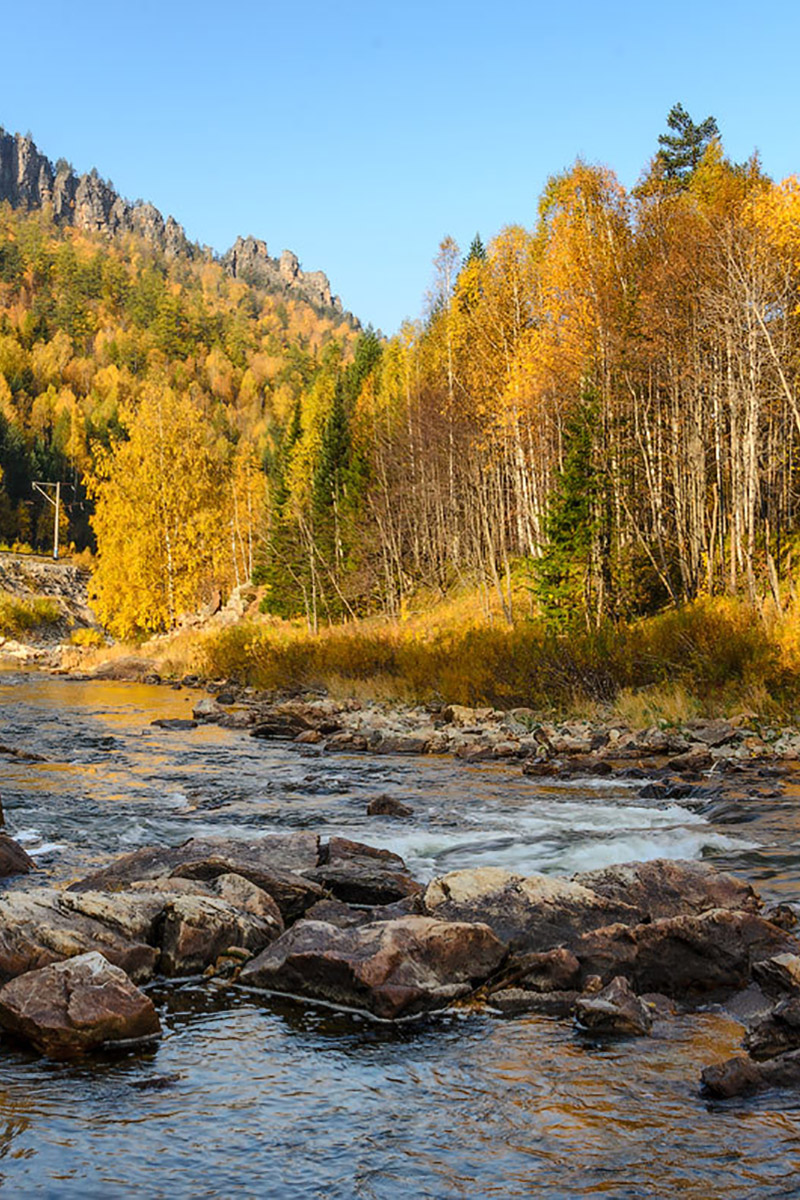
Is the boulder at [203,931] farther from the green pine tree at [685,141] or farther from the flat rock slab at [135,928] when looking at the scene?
the green pine tree at [685,141]

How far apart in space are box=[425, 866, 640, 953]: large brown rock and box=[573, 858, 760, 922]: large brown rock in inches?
6.1

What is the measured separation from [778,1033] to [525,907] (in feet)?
5.35

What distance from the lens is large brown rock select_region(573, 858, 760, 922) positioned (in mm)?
5930

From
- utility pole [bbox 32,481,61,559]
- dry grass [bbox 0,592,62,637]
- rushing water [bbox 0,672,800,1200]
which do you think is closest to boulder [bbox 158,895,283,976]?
rushing water [bbox 0,672,800,1200]

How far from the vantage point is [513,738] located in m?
14.4

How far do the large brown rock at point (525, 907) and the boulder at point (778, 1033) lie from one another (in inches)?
A: 47.1

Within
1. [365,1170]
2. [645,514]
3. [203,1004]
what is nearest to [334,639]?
[645,514]

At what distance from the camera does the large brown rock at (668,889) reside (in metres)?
5.93

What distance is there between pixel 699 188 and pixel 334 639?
1784 cm

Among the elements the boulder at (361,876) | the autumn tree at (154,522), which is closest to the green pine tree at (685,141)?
the autumn tree at (154,522)

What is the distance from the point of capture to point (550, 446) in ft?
96.7

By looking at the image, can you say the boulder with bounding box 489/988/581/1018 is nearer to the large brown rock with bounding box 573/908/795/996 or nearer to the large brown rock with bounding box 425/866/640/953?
the large brown rock with bounding box 573/908/795/996

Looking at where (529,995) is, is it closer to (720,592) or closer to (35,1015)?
(35,1015)

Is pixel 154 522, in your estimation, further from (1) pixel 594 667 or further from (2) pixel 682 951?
(2) pixel 682 951
